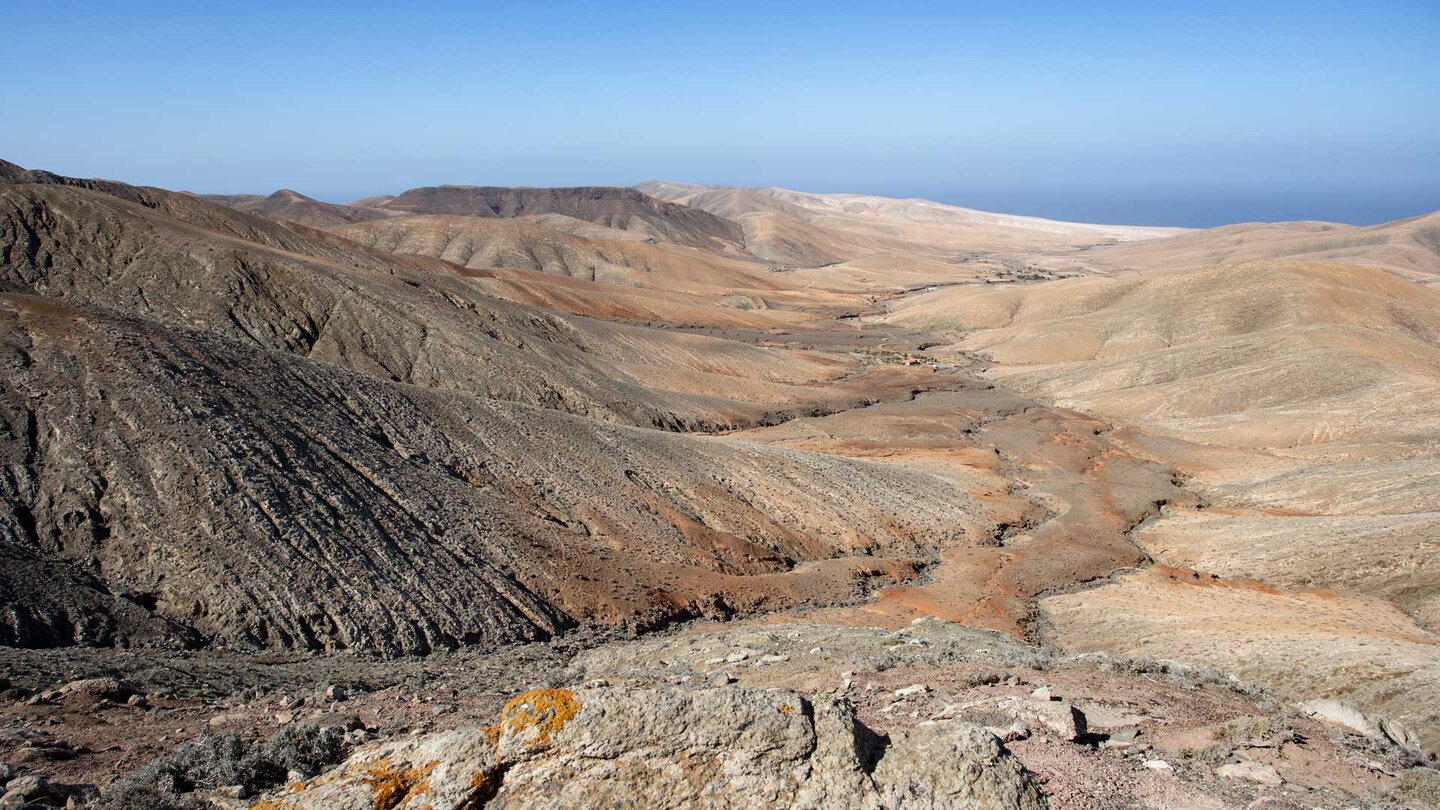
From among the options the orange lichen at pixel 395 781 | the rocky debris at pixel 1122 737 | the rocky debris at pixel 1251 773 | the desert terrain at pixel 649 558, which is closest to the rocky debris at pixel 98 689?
the desert terrain at pixel 649 558

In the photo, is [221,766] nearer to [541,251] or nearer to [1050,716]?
[1050,716]

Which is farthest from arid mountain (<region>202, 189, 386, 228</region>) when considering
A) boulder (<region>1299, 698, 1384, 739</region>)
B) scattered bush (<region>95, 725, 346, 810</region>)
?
boulder (<region>1299, 698, 1384, 739</region>)

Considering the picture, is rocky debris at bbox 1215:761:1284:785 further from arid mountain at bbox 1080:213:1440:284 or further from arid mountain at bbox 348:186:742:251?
arid mountain at bbox 348:186:742:251

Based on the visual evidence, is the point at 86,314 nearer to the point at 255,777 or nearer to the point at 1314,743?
the point at 255,777

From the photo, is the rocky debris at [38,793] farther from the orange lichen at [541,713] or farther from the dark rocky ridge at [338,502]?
the dark rocky ridge at [338,502]

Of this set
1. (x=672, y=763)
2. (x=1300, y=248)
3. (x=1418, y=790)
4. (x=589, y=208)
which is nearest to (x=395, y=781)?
(x=672, y=763)
